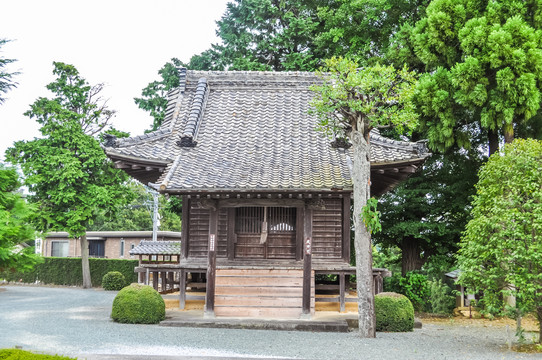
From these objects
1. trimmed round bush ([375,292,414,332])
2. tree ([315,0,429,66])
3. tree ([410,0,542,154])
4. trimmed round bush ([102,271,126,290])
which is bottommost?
trimmed round bush ([102,271,126,290])

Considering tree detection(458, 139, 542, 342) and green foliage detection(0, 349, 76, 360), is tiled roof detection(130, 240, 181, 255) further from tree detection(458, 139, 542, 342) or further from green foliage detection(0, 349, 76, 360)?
green foliage detection(0, 349, 76, 360)

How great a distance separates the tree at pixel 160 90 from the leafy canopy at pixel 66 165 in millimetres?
5484

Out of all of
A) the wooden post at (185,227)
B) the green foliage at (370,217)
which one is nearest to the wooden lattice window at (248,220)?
the wooden post at (185,227)

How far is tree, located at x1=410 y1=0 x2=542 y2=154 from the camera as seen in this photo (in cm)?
1694

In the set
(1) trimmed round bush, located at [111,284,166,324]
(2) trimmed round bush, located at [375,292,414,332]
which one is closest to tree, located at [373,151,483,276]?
(2) trimmed round bush, located at [375,292,414,332]

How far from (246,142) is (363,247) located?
600cm

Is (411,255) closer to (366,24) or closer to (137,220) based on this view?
(366,24)

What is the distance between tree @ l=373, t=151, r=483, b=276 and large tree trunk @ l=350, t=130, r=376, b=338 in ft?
27.7

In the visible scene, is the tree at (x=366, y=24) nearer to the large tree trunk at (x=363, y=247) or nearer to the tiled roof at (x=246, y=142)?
the tiled roof at (x=246, y=142)

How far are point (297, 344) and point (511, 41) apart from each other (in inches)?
481

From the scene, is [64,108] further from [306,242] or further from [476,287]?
[476,287]

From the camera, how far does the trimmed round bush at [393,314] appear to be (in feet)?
42.9

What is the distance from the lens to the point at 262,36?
27984 millimetres

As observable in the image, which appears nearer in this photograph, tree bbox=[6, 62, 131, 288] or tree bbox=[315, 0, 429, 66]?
tree bbox=[315, 0, 429, 66]
